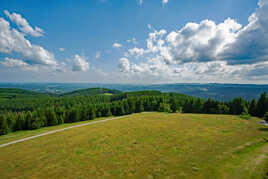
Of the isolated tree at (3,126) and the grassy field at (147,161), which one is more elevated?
the grassy field at (147,161)

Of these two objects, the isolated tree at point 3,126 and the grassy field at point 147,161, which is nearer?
the grassy field at point 147,161

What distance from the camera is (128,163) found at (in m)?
14.4

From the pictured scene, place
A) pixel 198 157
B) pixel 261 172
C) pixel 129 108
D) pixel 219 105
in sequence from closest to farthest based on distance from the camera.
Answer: pixel 261 172, pixel 198 157, pixel 219 105, pixel 129 108

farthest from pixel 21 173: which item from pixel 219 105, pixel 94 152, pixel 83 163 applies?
pixel 219 105

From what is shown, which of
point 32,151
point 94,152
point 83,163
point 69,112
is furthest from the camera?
point 69,112

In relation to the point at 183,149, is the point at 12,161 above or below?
below

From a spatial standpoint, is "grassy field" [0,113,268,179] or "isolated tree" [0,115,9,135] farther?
"isolated tree" [0,115,9,135]

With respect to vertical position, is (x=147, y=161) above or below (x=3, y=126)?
above

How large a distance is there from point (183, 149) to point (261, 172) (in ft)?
26.1

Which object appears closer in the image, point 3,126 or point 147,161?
point 147,161

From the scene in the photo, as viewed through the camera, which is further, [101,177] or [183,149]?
[183,149]

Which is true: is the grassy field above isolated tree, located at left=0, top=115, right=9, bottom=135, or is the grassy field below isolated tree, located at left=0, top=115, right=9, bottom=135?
above

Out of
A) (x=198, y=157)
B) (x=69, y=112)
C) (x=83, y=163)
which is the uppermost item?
(x=198, y=157)

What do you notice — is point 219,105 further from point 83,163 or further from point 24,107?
point 24,107
